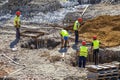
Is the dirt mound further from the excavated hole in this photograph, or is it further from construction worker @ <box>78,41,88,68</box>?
construction worker @ <box>78,41,88,68</box>

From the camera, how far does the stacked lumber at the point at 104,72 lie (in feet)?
54.2

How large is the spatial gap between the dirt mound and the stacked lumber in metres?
4.10

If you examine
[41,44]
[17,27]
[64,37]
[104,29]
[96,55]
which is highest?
[17,27]

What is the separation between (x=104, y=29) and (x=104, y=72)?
280 inches

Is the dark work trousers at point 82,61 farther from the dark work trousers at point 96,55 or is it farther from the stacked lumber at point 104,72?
the stacked lumber at point 104,72

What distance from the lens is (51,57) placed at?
65.8ft

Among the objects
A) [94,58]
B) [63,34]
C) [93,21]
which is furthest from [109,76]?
[93,21]

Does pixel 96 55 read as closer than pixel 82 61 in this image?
No

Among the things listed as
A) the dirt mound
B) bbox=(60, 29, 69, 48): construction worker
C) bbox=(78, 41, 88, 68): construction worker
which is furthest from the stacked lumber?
bbox=(60, 29, 69, 48): construction worker

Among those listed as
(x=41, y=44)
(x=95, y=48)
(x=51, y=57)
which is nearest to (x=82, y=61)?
(x=95, y=48)

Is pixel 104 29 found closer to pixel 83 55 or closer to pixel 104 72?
→ pixel 83 55

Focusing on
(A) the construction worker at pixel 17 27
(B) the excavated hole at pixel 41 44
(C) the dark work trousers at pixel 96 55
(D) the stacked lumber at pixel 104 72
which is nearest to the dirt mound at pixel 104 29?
(C) the dark work trousers at pixel 96 55

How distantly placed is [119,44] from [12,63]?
6528 mm

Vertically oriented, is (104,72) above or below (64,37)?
below
